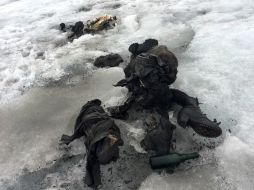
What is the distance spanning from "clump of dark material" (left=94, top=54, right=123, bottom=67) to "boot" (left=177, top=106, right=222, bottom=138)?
1643 mm

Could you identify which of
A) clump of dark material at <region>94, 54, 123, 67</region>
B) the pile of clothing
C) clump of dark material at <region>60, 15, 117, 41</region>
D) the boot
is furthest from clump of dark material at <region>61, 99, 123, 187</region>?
clump of dark material at <region>60, 15, 117, 41</region>

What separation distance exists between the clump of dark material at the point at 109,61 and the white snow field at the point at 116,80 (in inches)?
4.9

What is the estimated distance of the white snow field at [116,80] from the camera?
10.4ft

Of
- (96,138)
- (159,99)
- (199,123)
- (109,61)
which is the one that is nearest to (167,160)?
(199,123)

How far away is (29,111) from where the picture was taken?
13.8ft

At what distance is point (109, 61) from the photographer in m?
4.91

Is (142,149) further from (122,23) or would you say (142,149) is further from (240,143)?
(122,23)

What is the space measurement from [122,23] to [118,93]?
2.15 meters

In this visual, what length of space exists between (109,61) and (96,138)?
183 cm

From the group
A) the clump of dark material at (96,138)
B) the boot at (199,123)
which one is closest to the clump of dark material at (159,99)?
the boot at (199,123)

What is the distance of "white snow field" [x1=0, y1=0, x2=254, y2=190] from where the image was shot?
316cm

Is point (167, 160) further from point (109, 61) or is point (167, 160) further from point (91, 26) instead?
point (91, 26)

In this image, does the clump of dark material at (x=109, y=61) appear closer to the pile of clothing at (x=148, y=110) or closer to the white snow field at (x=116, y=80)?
the white snow field at (x=116, y=80)

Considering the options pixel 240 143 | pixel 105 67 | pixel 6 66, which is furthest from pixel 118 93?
pixel 6 66
